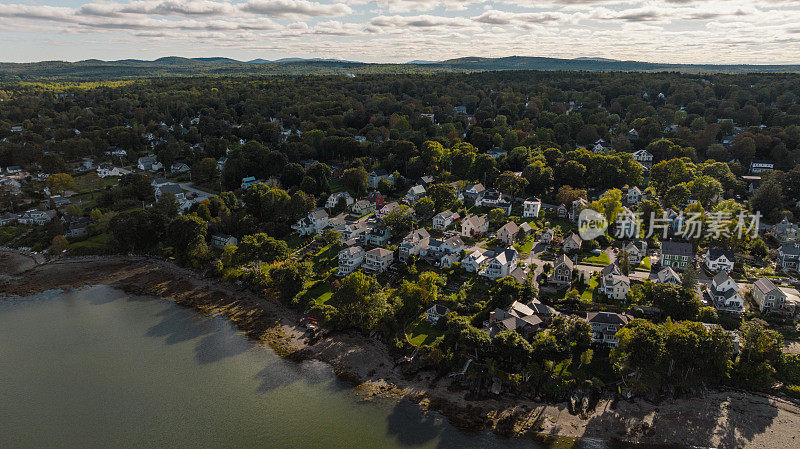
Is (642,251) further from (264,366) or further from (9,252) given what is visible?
(9,252)

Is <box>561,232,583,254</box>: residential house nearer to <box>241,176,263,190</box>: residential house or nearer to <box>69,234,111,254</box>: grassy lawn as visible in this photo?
<box>241,176,263,190</box>: residential house

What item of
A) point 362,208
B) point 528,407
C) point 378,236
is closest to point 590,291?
point 528,407

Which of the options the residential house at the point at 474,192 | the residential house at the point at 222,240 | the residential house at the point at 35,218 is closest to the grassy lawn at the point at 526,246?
the residential house at the point at 474,192

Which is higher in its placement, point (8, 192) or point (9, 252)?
point (8, 192)

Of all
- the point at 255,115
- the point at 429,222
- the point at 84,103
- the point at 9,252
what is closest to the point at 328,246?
the point at 429,222

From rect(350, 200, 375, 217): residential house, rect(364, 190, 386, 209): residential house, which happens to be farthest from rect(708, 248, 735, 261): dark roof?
rect(350, 200, 375, 217): residential house

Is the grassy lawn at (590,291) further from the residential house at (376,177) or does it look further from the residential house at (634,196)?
the residential house at (376,177)
